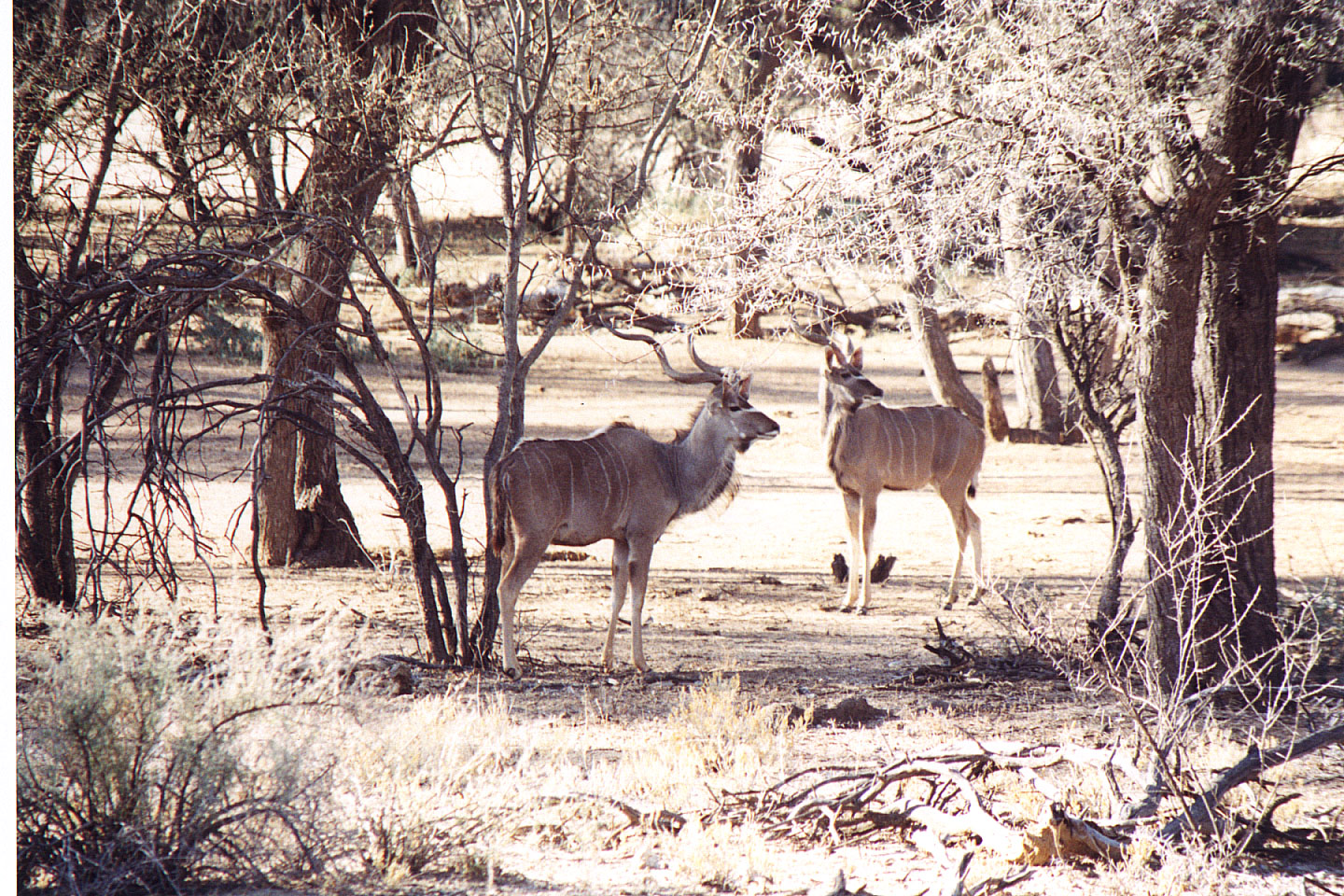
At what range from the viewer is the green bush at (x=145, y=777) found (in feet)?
10.9

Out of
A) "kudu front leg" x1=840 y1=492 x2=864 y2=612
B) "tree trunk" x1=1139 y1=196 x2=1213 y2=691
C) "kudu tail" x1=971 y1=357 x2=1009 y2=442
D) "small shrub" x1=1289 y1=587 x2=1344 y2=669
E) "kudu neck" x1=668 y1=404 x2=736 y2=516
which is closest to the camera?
"tree trunk" x1=1139 y1=196 x2=1213 y2=691

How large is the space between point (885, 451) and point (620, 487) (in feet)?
9.60

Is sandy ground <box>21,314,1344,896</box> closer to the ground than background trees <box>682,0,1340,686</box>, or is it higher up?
closer to the ground

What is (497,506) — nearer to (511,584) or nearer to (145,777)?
(511,584)

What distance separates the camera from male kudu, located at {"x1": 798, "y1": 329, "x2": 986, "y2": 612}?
29.3ft

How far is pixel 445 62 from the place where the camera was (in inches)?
352

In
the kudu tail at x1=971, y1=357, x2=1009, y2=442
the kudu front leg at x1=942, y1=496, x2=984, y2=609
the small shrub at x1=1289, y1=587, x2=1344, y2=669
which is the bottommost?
the small shrub at x1=1289, y1=587, x2=1344, y2=669

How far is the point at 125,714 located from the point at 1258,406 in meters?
4.79

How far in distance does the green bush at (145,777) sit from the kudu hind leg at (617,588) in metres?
2.82

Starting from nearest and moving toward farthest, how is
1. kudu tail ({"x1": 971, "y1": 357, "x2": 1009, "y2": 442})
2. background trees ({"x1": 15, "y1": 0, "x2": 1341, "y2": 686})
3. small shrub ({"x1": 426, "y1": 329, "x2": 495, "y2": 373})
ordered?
background trees ({"x1": 15, "y1": 0, "x2": 1341, "y2": 686}) → kudu tail ({"x1": 971, "y1": 357, "x2": 1009, "y2": 442}) → small shrub ({"x1": 426, "y1": 329, "x2": 495, "y2": 373})

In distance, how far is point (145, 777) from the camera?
3.44m

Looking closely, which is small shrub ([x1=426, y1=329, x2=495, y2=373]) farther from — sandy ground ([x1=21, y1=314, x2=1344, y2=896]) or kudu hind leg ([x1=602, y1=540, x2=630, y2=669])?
kudu hind leg ([x1=602, y1=540, x2=630, y2=669])

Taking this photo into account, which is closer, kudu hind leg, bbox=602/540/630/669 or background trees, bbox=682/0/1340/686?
background trees, bbox=682/0/1340/686

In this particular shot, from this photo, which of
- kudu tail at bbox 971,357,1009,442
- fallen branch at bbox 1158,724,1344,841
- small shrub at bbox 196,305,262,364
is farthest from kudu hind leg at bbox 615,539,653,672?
small shrub at bbox 196,305,262,364
